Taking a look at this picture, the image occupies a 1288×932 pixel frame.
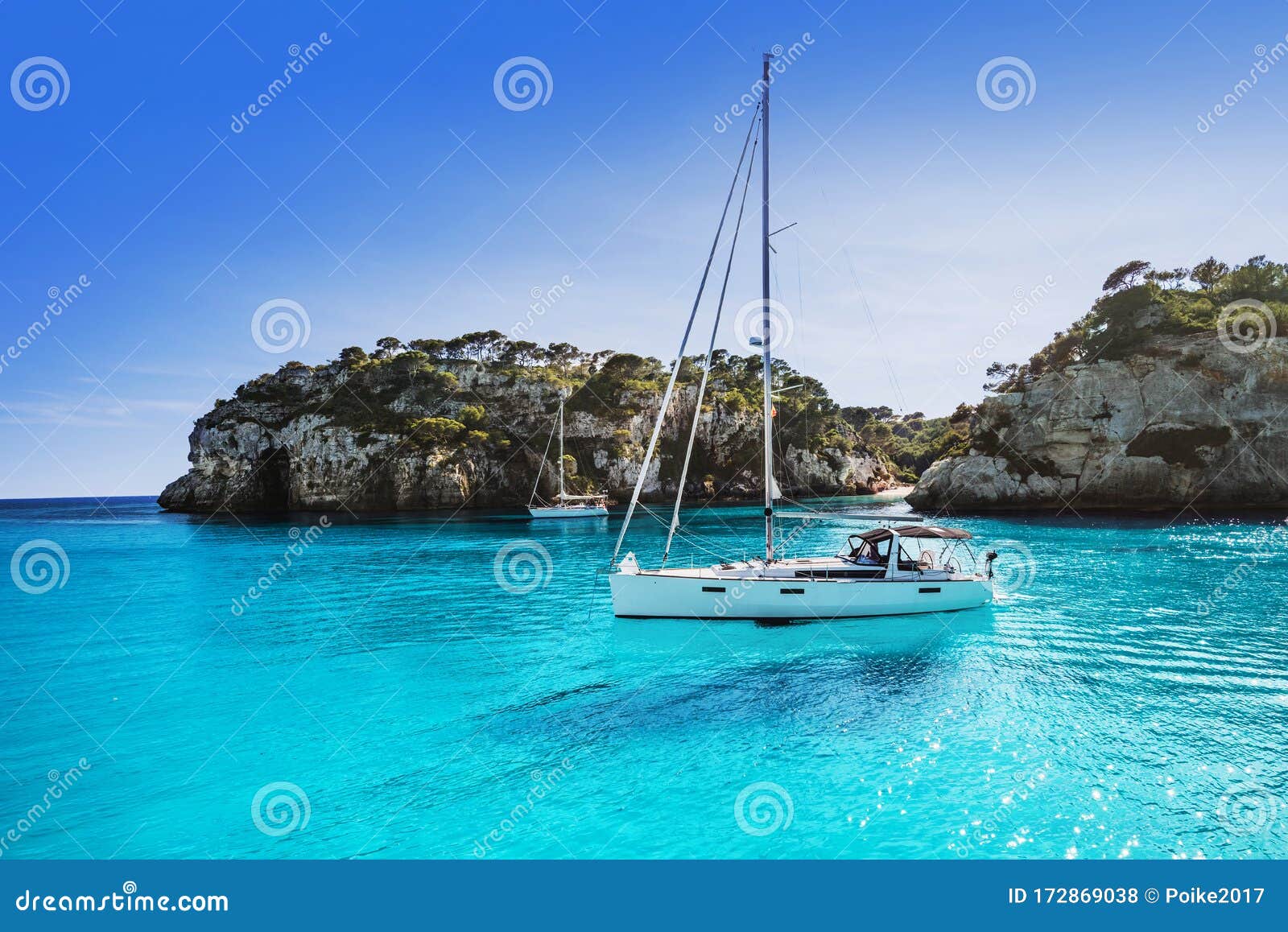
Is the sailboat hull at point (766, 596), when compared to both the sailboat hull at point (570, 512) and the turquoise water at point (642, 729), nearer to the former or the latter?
the turquoise water at point (642, 729)

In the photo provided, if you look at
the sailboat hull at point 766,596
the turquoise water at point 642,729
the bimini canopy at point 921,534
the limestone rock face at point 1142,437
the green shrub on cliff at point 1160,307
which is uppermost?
the green shrub on cliff at point 1160,307

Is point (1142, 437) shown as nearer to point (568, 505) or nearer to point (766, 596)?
point (766, 596)

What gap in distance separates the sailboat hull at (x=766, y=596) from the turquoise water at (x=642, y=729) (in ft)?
1.90

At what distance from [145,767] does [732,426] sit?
286ft

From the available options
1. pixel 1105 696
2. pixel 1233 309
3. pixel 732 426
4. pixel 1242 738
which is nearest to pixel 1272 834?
pixel 1242 738

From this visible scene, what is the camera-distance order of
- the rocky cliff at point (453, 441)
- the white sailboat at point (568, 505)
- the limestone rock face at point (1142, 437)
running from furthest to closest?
the rocky cliff at point (453, 441), the white sailboat at point (568, 505), the limestone rock face at point (1142, 437)

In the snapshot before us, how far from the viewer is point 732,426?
3706 inches

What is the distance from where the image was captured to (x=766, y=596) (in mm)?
19547

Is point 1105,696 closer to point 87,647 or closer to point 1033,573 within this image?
point 1033,573

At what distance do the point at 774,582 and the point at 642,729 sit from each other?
8568 millimetres

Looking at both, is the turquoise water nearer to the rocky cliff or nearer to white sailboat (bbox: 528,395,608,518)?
white sailboat (bbox: 528,395,608,518)

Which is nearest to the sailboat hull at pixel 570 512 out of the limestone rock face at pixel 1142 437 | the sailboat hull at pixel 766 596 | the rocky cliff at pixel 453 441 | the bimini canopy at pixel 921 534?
the rocky cliff at pixel 453 441

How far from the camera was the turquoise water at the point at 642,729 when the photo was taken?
868 cm

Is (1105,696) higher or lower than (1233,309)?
lower
